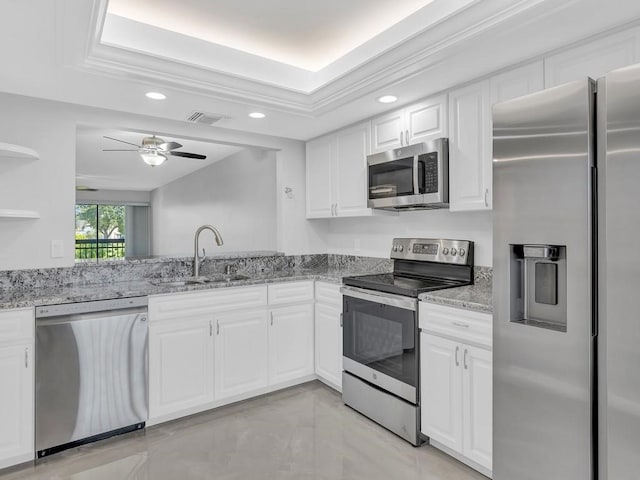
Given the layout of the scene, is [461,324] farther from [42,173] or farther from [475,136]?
[42,173]

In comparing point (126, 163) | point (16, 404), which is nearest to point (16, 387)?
point (16, 404)

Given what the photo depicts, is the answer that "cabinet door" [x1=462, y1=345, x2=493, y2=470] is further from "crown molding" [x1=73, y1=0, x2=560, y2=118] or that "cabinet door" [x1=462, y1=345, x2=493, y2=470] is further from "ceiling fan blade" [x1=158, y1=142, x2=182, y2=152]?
"ceiling fan blade" [x1=158, y1=142, x2=182, y2=152]

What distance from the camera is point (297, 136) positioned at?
3680mm

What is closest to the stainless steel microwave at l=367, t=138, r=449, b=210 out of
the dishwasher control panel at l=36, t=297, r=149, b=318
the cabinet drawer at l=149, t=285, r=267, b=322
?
the cabinet drawer at l=149, t=285, r=267, b=322

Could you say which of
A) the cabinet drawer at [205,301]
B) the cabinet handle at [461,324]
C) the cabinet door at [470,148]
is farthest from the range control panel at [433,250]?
the cabinet drawer at [205,301]

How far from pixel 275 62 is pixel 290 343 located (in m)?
2.13

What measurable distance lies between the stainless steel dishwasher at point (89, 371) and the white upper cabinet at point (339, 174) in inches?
68.6

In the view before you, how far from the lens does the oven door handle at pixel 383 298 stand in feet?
7.85

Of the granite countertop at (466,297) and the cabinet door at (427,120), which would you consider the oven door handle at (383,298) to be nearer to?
the granite countertop at (466,297)

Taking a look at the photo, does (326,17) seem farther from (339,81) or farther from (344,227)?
(344,227)

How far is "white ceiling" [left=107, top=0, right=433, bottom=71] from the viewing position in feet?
7.20

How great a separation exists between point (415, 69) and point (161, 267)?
2.38m

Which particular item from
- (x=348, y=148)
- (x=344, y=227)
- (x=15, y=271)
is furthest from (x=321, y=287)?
(x=15, y=271)

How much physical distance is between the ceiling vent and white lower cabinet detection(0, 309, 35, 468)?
1.66m
